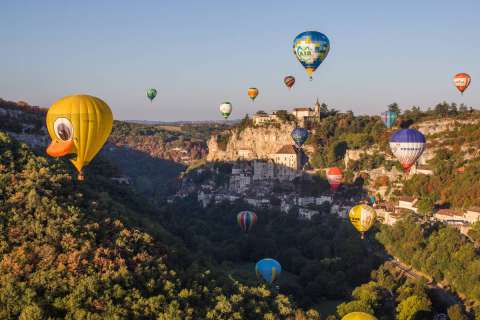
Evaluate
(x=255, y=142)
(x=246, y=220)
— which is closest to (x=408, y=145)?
(x=246, y=220)

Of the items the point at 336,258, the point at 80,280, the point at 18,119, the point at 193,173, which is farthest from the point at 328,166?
the point at 80,280

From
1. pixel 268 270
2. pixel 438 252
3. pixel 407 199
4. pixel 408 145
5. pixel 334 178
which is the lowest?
pixel 268 270

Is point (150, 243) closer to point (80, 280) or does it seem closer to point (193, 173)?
point (80, 280)

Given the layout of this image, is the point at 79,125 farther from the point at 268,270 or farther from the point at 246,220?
the point at 246,220

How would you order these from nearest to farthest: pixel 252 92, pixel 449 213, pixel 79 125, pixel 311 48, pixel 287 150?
pixel 79 125 → pixel 311 48 → pixel 449 213 → pixel 287 150 → pixel 252 92

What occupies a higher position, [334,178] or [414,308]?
[334,178]

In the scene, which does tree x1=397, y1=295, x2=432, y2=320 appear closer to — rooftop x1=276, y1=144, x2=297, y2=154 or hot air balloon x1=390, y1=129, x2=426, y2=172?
hot air balloon x1=390, y1=129, x2=426, y2=172
